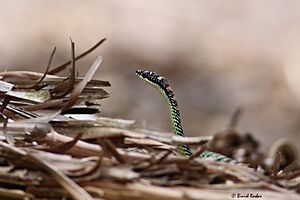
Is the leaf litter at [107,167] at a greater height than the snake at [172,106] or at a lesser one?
lesser

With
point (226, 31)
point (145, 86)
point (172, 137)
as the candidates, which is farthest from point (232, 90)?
point (172, 137)

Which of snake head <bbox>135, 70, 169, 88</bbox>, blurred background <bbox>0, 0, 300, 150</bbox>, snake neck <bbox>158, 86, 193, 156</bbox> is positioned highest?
blurred background <bbox>0, 0, 300, 150</bbox>

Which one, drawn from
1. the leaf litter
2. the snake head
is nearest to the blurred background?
the snake head

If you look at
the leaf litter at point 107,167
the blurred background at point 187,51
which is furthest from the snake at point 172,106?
the blurred background at point 187,51

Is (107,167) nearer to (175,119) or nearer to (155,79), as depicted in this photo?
(175,119)

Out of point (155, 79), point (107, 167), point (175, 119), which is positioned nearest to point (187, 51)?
point (155, 79)

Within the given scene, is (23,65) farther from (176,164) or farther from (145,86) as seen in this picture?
(176,164)

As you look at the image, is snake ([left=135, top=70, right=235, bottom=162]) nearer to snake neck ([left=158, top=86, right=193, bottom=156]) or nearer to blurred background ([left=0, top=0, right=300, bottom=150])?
snake neck ([left=158, top=86, right=193, bottom=156])

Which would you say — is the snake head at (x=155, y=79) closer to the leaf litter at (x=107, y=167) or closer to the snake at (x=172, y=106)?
the snake at (x=172, y=106)
